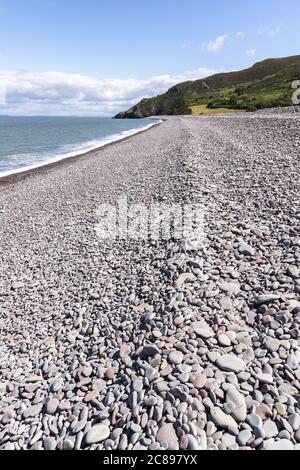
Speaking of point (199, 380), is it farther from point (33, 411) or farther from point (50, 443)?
point (33, 411)

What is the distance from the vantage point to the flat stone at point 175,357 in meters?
4.07

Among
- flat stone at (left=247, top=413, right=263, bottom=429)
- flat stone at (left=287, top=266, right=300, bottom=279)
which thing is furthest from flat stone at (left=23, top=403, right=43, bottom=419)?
flat stone at (left=287, top=266, right=300, bottom=279)

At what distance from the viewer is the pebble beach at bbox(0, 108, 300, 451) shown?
3344mm

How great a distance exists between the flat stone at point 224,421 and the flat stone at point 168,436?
0.46m

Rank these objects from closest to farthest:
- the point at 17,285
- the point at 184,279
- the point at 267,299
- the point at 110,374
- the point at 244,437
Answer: the point at 244,437
the point at 110,374
the point at 267,299
the point at 184,279
the point at 17,285

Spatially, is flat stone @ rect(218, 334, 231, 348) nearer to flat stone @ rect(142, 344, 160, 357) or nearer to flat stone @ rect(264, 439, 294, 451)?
flat stone @ rect(142, 344, 160, 357)

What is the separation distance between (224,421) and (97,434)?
1444 mm

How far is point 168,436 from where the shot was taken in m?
3.18

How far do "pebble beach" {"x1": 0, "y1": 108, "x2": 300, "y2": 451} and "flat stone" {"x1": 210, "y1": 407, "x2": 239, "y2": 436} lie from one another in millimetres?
14

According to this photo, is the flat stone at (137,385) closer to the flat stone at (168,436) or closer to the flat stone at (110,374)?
the flat stone at (110,374)

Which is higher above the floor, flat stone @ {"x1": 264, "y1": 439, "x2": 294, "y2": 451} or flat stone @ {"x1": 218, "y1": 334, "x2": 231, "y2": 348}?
flat stone @ {"x1": 218, "y1": 334, "x2": 231, "y2": 348}

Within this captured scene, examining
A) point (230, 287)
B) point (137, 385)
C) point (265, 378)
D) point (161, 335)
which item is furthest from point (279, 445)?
point (230, 287)

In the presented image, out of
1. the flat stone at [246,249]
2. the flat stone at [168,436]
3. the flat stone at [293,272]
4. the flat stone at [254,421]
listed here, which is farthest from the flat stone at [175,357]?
the flat stone at [246,249]

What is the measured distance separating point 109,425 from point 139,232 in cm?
613
